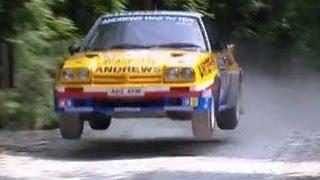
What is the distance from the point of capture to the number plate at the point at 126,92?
1141 centimetres

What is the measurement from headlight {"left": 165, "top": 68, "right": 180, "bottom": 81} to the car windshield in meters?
1.08

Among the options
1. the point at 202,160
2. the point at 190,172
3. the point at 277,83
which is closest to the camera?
the point at 190,172

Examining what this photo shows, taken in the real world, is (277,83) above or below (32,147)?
below

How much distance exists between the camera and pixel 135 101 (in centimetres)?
1154

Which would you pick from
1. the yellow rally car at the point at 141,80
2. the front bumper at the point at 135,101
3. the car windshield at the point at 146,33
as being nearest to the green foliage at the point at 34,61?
the car windshield at the point at 146,33

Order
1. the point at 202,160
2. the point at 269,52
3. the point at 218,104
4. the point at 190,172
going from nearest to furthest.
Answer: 1. the point at 190,172
2. the point at 202,160
3. the point at 218,104
4. the point at 269,52

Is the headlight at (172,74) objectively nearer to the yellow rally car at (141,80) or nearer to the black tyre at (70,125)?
the yellow rally car at (141,80)

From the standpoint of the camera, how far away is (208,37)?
12.9 meters

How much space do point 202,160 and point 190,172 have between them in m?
1.04

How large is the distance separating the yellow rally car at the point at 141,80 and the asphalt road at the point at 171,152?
1.61 feet

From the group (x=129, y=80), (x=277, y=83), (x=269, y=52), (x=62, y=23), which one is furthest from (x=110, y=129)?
(x=269, y=52)

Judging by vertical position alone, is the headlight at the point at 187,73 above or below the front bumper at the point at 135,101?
above

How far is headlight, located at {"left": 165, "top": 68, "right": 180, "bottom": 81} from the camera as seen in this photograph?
11375mm

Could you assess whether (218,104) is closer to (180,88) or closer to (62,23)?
(180,88)
